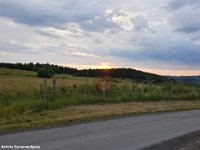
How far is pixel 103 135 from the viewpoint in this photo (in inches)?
470

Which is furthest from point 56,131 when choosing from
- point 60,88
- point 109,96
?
point 109,96

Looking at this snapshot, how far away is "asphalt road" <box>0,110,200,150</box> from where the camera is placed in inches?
397

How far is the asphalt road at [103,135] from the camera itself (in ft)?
33.1

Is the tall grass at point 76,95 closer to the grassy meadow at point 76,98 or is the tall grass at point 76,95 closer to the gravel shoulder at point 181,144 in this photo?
the grassy meadow at point 76,98

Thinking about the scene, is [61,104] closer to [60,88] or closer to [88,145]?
[60,88]

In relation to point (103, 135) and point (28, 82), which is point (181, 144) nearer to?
point (103, 135)

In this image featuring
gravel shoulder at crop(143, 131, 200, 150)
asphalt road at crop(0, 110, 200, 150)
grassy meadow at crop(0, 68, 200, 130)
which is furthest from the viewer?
grassy meadow at crop(0, 68, 200, 130)

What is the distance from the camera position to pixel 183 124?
1575 centimetres

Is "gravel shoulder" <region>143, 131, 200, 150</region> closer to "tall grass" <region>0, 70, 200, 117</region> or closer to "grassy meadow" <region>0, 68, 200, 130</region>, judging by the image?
"grassy meadow" <region>0, 68, 200, 130</region>

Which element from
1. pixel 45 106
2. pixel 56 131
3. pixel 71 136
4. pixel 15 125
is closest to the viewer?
pixel 71 136

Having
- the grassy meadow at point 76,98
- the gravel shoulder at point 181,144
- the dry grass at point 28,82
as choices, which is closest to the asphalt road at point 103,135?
the gravel shoulder at point 181,144

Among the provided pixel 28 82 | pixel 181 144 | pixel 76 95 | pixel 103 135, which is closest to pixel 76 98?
pixel 76 95

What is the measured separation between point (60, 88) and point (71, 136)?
1368 cm

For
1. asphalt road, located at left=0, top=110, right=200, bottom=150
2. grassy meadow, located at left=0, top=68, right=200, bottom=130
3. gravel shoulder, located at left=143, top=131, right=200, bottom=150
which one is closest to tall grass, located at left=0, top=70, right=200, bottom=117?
grassy meadow, located at left=0, top=68, right=200, bottom=130
